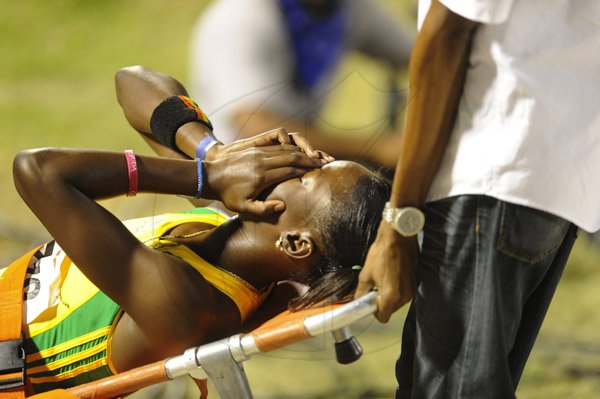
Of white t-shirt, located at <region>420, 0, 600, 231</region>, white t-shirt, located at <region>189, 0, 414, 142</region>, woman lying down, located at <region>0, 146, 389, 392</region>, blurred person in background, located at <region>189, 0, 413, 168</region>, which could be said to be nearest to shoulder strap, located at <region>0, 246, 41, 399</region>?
woman lying down, located at <region>0, 146, 389, 392</region>

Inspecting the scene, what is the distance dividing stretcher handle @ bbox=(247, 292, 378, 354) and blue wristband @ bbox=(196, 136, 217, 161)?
0.51 m

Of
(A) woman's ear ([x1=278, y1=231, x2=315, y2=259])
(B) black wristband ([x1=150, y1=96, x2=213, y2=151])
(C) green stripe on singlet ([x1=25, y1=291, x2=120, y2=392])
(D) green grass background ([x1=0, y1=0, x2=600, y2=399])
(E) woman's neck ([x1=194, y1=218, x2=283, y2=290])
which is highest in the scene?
(B) black wristband ([x1=150, y1=96, x2=213, y2=151])

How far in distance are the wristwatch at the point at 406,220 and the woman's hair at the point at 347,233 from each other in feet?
0.66

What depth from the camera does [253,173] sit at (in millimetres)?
2064

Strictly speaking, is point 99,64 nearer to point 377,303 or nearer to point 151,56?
point 151,56

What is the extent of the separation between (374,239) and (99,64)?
5.78 m

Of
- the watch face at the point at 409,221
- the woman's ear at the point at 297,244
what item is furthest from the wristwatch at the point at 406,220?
the woman's ear at the point at 297,244

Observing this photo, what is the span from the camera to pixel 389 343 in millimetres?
4078

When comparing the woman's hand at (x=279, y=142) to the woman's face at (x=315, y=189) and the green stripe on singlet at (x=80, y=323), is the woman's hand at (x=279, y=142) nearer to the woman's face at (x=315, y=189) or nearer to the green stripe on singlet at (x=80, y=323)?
the woman's face at (x=315, y=189)

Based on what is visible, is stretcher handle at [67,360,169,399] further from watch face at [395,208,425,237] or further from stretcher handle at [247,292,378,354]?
watch face at [395,208,425,237]

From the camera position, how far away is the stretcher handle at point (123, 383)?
1.98m

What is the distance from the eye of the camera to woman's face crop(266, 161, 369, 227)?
2059 millimetres

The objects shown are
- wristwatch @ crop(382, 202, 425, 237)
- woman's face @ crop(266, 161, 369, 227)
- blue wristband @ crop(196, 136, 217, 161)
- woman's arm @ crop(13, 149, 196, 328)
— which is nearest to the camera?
wristwatch @ crop(382, 202, 425, 237)

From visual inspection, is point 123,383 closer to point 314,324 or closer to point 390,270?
point 314,324
